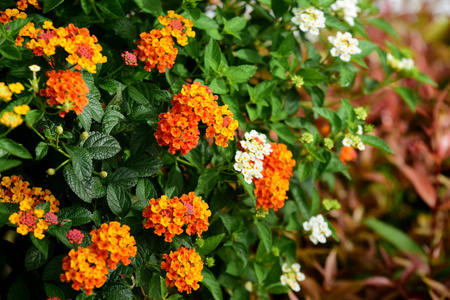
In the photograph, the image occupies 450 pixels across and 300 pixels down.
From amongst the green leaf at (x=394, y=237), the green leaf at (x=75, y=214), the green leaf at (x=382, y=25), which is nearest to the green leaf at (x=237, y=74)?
the green leaf at (x=75, y=214)

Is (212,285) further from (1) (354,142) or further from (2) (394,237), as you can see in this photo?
(2) (394,237)

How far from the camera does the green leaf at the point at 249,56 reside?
1.33m

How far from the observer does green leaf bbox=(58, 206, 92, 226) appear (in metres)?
1.02

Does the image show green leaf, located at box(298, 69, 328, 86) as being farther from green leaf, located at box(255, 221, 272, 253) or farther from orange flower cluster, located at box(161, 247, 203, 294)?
orange flower cluster, located at box(161, 247, 203, 294)

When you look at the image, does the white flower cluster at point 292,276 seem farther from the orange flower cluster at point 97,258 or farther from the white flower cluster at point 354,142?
the orange flower cluster at point 97,258

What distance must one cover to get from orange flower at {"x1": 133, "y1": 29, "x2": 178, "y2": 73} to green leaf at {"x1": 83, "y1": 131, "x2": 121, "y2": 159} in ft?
0.69

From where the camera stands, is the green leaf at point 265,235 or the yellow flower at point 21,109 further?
the green leaf at point 265,235

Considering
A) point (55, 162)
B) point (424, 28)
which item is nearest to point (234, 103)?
point (55, 162)

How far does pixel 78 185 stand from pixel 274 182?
1.65 ft

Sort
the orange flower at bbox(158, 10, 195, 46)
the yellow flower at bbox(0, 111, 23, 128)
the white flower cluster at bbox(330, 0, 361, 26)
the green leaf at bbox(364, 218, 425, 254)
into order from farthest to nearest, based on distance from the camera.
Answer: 1. the green leaf at bbox(364, 218, 425, 254)
2. the white flower cluster at bbox(330, 0, 361, 26)
3. the orange flower at bbox(158, 10, 195, 46)
4. the yellow flower at bbox(0, 111, 23, 128)

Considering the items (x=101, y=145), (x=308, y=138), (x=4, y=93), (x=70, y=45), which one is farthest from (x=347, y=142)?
(x=4, y=93)

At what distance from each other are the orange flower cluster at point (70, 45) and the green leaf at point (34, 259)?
17.3 inches

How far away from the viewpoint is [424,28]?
3.50 m

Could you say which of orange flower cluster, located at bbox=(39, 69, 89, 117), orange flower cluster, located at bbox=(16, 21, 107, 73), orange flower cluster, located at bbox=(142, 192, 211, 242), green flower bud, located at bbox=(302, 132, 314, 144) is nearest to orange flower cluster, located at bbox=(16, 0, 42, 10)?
orange flower cluster, located at bbox=(16, 21, 107, 73)
